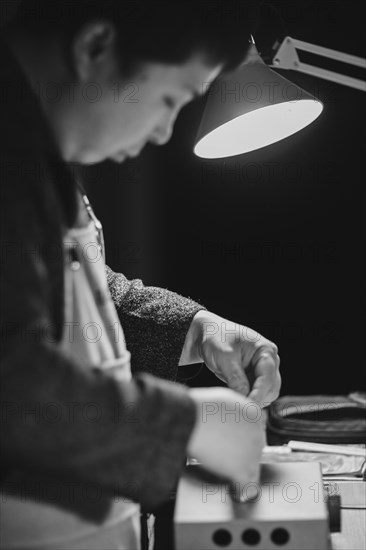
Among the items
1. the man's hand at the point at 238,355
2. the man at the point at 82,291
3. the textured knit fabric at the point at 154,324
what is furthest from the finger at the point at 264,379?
the man at the point at 82,291

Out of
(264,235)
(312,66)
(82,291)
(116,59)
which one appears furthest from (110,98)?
(264,235)

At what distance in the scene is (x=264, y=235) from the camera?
251 centimetres

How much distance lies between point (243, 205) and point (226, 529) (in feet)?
5.79

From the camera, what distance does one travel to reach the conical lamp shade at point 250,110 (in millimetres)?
1222

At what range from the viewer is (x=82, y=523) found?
76 centimetres

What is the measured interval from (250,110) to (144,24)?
0.52 metres

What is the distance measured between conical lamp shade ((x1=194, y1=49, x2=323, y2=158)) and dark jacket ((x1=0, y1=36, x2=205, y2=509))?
50 centimetres

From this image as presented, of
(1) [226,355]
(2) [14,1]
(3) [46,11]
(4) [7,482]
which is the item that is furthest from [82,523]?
(2) [14,1]

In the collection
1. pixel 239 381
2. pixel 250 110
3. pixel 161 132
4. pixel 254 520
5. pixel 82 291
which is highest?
pixel 250 110

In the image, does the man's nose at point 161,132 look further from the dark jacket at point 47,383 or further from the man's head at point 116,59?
the dark jacket at point 47,383

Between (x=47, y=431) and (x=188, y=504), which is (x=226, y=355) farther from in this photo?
(x=47, y=431)

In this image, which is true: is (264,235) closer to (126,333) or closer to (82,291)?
(126,333)

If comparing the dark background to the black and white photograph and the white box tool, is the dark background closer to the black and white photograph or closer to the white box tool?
the black and white photograph

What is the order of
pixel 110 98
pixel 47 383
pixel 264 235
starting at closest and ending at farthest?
pixel 47 383
pixel 110 98
pixel 264 235
